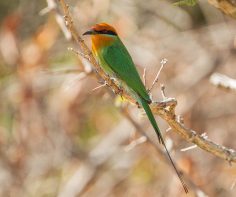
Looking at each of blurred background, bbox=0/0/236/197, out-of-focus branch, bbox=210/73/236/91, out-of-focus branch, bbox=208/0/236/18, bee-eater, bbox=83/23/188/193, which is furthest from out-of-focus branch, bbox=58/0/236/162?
blurred background, bbox=0/0/236/197

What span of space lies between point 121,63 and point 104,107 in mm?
2433

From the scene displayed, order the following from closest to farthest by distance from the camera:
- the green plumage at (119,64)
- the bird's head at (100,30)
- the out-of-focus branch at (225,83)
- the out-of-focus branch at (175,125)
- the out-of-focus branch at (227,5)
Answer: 1. the out-of-focus branch at (227,5)
2. the out-of-focus branch at (175,125)
3. the out-of-focus branch at (225,83)
4. the green plumage at (119,64)
5. the bird's head at (100,30)

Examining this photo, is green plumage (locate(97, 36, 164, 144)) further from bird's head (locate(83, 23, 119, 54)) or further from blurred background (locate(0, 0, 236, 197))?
blurred background (locate(0, 0, 236, 197))

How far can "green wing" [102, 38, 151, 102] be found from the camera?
12.3 feet

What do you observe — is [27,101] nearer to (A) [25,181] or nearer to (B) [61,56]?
(A) [25,181]

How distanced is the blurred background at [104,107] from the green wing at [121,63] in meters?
1.27

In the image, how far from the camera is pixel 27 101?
5285mm

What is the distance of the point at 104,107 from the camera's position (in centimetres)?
634

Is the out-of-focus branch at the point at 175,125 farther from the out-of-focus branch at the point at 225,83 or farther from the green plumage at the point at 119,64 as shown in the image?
the green plumage at the point at 119,64

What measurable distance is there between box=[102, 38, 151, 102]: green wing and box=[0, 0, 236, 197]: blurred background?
4.18 ft

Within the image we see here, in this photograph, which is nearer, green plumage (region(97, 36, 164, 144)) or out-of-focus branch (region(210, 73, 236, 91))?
out-of-focus branch (region(210, 73, 236, 91))

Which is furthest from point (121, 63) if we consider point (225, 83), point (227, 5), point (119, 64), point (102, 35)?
point (227, 5)

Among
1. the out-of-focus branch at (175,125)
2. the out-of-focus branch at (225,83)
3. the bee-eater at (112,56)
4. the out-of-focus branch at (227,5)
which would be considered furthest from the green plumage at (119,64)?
the out-of-focus branch at (227,5)

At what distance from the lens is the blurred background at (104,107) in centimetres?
536
